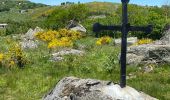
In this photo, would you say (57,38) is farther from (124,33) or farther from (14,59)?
(124,33)

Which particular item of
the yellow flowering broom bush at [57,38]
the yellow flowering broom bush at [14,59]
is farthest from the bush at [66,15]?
the yellow flowering broom bush at [14,59]

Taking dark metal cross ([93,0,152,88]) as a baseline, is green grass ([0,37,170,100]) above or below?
below

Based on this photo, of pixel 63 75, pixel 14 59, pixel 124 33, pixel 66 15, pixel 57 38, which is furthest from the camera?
pixel 66 15

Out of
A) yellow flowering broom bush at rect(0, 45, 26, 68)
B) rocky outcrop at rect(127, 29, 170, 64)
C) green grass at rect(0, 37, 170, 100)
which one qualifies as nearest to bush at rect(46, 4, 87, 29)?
yellow flowering broom bush at rect(0, 45, 26, 68)

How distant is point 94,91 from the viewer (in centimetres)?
977

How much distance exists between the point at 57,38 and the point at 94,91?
28.0 meters

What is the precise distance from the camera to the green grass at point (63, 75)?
A: 15816 mm

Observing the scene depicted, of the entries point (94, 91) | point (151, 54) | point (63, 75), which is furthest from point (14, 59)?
point (94, 91)

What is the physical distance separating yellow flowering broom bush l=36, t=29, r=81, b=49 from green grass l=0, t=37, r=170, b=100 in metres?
5.38

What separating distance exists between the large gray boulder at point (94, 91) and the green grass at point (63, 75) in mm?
4525

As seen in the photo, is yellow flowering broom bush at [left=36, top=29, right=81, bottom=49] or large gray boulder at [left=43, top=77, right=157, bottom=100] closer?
large gray boulder at [left=43, top=77, right=157, bottom=100]

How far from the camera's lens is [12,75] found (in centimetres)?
1898

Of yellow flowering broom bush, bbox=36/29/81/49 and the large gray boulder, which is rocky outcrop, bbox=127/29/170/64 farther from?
the large gray boulder

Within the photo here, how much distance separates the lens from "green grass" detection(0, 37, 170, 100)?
15816mm
